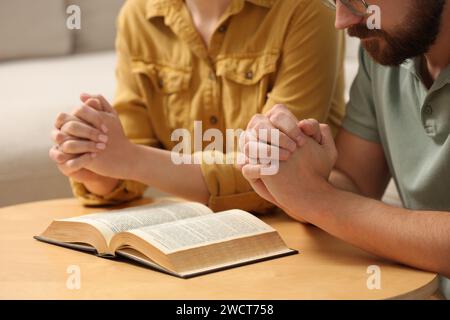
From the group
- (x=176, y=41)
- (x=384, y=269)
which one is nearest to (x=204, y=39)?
(x=176, y=41)

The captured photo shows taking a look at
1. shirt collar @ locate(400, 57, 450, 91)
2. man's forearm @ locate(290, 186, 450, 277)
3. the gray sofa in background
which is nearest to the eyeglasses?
shirt collar @ locate(400, 57, 450, 91)

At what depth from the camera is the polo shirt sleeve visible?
1.43 metres

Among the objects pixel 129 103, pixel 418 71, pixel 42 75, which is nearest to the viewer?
pixel 418 71

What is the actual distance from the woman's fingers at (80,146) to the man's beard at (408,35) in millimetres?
411

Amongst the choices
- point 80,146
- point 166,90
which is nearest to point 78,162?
point 80,146

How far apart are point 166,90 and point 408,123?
1.39 feet

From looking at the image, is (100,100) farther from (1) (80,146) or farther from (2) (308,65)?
(2) (308,65)

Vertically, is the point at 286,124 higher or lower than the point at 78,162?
higher

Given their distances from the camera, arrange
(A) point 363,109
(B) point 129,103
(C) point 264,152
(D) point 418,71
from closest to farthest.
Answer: (C) point 264,152
(D) point 418,71
(A) point 363,109
(B) point 129,103

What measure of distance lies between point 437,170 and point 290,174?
24 centimetres

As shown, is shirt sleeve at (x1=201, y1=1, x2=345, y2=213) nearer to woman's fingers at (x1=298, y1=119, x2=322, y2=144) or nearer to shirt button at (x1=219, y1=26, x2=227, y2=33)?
shirt button at (x1=219, y1=26, x2=227, y2=33)

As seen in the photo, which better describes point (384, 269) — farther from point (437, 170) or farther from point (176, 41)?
point (176, 41)

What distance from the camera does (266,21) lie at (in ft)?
4.88

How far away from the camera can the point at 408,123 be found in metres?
1.34
